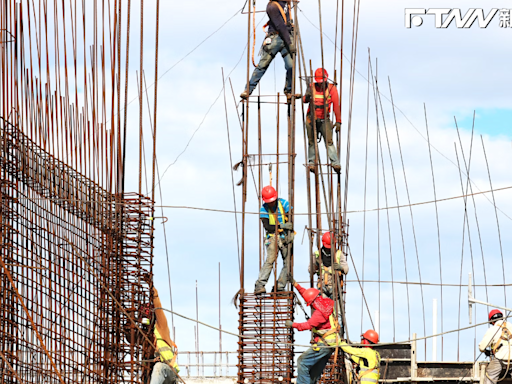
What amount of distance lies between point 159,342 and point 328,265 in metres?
4.38

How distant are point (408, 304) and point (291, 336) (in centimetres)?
495

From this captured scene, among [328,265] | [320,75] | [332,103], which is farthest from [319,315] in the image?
[320,75]

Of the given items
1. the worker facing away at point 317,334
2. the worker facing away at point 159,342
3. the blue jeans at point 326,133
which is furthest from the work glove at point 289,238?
the worker facing away at point 159,342

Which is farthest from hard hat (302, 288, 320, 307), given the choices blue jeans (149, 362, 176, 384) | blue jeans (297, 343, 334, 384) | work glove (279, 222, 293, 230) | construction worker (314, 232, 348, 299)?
blue jeans (149, 362, 176, 384)

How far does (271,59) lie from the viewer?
62.2 ft

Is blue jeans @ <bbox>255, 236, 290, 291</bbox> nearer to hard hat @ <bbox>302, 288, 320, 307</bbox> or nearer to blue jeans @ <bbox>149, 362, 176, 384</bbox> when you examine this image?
hard hat @ <bbox>302, 288, 320, 307</bbox>

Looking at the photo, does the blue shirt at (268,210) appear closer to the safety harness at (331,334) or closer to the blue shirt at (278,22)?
the safety harness at (331,334)

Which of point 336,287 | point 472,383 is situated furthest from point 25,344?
point 472,383

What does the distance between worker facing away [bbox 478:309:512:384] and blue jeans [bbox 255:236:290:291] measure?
155 inches

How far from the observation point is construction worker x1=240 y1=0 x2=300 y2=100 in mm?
18734

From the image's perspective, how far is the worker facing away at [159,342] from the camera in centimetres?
1634

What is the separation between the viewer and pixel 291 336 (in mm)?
17797

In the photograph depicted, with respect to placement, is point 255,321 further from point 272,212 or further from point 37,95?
point 37,95

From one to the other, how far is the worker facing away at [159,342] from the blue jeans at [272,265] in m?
1.88
